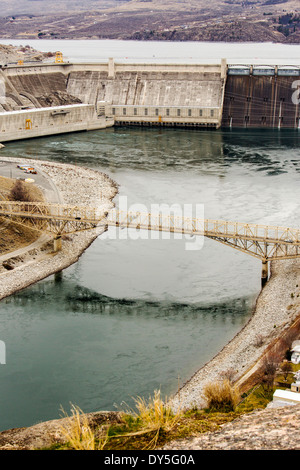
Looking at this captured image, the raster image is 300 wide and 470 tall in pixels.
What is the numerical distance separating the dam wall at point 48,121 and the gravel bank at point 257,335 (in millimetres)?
47737

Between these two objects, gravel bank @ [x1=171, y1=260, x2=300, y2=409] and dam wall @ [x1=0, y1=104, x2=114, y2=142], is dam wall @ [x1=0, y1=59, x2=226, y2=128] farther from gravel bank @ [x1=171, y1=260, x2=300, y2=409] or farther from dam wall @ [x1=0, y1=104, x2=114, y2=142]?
gravel bank @ [x1=171, y1=260, x2=300, y2=409]

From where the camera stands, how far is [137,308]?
38.3 meters

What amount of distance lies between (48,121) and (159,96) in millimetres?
18766

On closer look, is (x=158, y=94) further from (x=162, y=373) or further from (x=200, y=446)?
(x=200, y=446)

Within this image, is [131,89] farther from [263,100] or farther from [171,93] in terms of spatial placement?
[263,100]

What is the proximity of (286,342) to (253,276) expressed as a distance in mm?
11392

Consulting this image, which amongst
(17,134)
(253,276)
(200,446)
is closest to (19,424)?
(200,446)

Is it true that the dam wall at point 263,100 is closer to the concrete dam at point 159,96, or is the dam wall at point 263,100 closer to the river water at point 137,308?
the concrete dam at point 159,96

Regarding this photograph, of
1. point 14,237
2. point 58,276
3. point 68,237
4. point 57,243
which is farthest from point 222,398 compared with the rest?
point 68,237

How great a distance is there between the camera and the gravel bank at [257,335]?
29.2 metres

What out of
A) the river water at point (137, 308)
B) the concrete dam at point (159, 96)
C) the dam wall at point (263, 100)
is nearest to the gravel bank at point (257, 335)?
the river water at point (137, 308)

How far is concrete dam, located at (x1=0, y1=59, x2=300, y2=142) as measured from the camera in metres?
92.5

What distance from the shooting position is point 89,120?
91875mm

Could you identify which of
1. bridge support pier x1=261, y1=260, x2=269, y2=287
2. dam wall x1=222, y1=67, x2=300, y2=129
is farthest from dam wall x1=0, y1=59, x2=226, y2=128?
bridge support pier x1=261, y1=260, x2=269, y2=287
